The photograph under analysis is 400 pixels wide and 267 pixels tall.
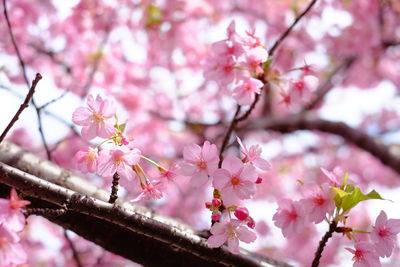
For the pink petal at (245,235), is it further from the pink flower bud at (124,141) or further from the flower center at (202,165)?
the pink flower bud at (124,141)

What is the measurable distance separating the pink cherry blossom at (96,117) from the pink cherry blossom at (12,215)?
1.38ft

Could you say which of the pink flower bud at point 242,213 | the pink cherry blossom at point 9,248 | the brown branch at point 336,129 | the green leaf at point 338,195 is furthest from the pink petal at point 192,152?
the brown branch at point 336,129

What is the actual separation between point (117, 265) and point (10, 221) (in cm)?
320

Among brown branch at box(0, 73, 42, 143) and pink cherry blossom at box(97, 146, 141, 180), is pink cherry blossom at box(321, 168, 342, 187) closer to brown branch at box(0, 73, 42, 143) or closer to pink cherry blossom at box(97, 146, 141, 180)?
pink cherry blossom at box(97, 146, 141, 180)

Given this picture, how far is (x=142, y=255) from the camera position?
194 centimetres

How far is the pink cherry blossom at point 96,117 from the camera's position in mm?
1697

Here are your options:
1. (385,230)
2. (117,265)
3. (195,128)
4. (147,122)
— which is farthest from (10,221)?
(147,122)

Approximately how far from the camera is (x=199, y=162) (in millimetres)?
1673

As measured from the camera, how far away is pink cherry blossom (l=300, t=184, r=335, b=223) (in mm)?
1691

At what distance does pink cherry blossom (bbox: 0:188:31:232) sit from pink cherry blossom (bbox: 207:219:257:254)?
1.88 ft

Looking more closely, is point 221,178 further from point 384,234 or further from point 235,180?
point 384,234

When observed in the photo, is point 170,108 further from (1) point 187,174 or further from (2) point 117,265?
(1) point 187,174

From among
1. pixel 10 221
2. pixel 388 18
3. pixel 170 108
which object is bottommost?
pixel 10 221

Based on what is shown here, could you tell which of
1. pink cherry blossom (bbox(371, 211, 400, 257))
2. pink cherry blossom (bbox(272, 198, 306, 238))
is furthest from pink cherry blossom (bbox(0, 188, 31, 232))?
pink cherry blossom (bbox(371, 211, 400, 257))
